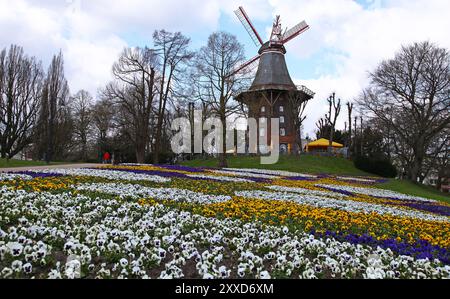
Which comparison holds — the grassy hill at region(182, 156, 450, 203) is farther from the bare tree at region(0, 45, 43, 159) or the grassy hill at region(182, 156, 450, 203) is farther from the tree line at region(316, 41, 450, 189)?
the bare tree at region(0, 45, 43, 159)

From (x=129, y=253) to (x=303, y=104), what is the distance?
56095mm

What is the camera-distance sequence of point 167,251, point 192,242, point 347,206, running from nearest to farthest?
point 167,251 < point 192,242 < point 347,206

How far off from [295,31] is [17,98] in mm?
50469

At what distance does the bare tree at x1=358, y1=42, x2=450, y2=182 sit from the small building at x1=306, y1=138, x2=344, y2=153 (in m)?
14.6

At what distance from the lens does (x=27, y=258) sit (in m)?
4.78

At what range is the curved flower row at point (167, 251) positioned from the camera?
191 inches

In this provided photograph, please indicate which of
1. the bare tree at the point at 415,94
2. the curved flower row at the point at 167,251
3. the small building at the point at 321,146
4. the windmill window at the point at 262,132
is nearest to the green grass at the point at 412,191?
the bare tree at the point at 415,94

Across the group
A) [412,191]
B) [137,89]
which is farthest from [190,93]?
[412,191]

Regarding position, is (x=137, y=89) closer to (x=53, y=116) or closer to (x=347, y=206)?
(x=53, y=116)

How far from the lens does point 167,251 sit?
5.93m

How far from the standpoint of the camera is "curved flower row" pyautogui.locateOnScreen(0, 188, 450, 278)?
486 cm

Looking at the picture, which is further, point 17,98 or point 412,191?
point 17,98

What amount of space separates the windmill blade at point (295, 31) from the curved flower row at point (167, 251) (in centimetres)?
6712
